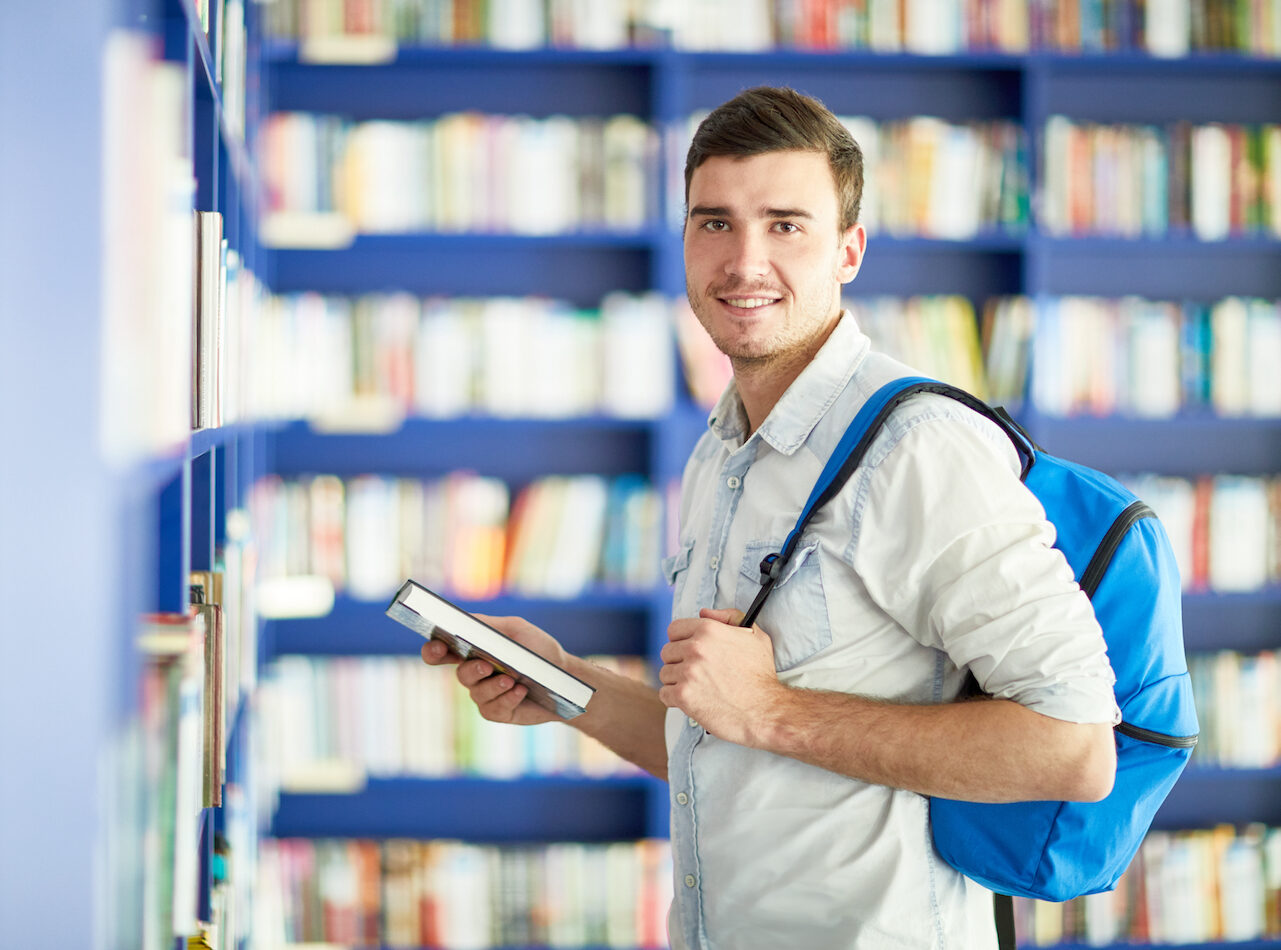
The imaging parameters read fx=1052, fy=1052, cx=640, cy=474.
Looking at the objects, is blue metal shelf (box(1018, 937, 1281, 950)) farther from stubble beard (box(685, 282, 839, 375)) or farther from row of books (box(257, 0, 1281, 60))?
row of books (box(257, 0, 1281, 60))

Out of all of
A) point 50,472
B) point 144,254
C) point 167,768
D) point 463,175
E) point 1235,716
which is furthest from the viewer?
point 1235,716

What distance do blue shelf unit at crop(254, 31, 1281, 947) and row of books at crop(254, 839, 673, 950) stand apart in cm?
18

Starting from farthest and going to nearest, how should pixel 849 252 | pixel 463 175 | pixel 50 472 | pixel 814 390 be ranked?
pixel 463 175 < pixel 849 252 < pixel 814 390 < pixel 50 472

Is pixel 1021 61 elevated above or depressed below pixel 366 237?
above

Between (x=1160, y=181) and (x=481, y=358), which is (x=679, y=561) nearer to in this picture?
(x=481, y=358)

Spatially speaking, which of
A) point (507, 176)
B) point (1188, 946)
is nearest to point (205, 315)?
point (507, 176)

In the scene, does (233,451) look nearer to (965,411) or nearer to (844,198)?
(844,198)

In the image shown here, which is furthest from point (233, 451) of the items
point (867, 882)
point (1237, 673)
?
point (1237, 673)

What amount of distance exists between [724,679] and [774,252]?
0.51 m

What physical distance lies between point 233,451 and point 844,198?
118 cm

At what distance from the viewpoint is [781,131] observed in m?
1.24

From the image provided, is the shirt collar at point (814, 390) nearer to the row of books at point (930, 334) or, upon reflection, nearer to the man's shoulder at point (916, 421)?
the man's shoulder at point (916, 421)

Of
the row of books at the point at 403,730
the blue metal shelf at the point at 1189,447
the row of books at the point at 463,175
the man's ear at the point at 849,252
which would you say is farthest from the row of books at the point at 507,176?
the man's ear at the point at 849,252

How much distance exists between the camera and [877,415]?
1.09 m
